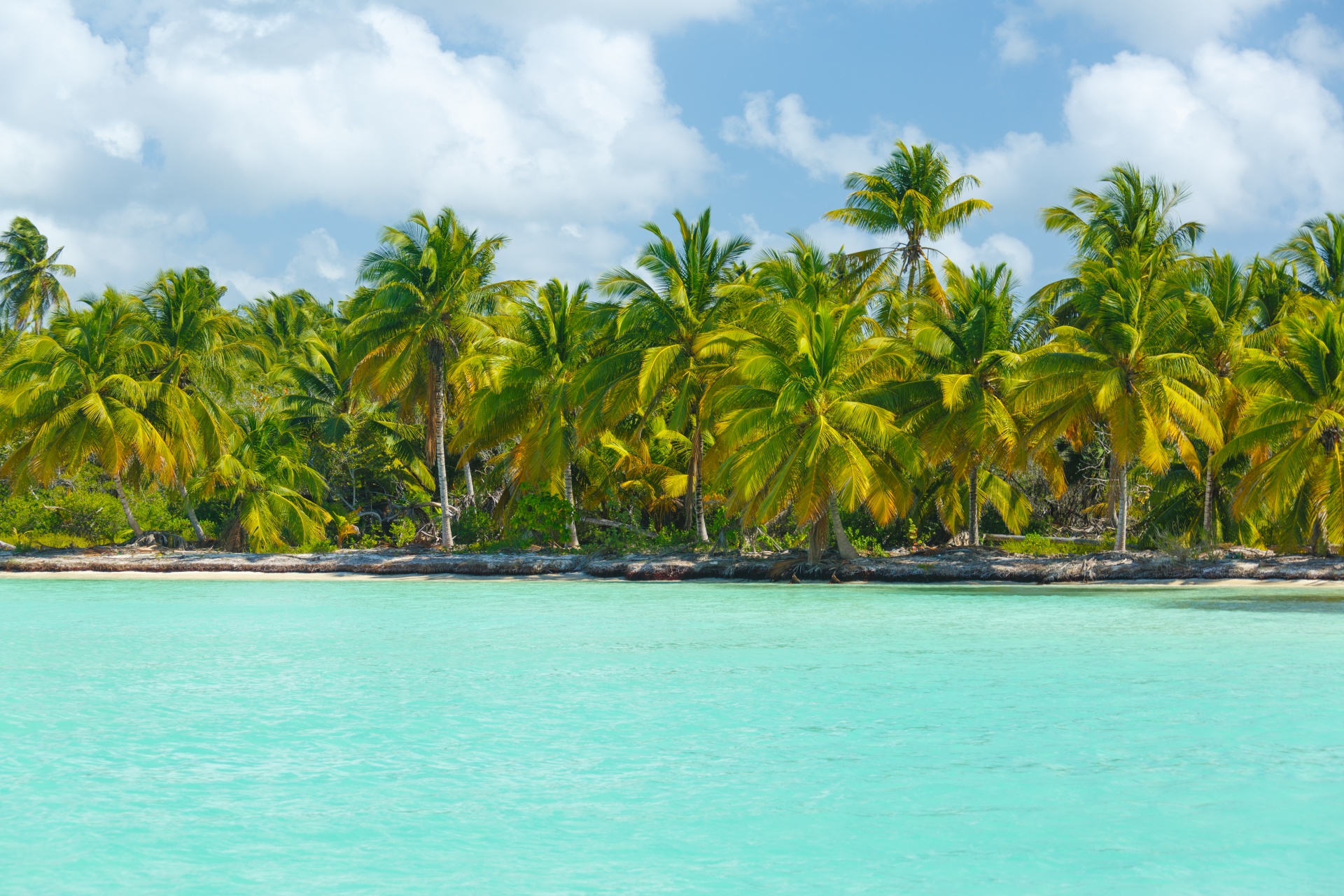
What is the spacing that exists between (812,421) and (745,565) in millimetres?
3417

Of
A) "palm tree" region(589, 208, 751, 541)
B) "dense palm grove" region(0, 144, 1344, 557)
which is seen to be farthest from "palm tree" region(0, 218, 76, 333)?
"palm tree" region(589, 208, 751, 541)

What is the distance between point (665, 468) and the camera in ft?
89.7

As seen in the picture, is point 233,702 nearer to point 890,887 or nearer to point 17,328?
point 890,887

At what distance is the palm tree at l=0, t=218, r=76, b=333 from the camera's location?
1821 inches

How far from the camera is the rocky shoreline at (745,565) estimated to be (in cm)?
2111

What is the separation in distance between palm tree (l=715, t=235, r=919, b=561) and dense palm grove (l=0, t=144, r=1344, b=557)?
0.20 ft

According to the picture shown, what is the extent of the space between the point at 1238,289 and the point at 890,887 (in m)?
22.0

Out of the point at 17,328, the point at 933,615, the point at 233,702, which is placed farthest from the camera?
the point at 17,328

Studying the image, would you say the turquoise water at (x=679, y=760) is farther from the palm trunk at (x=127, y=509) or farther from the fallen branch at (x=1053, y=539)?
the palm trunk at (x=127, y=509)

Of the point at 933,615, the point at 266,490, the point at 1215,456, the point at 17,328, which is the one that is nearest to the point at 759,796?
the point at 933,615

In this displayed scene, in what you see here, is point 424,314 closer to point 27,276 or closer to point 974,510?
point 974,510

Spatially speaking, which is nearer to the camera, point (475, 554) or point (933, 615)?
point (933, 615)

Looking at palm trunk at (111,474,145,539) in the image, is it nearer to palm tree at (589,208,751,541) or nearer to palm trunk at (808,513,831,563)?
palm tree at (589,208,751,541)

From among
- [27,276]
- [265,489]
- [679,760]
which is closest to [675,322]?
[265,489]
